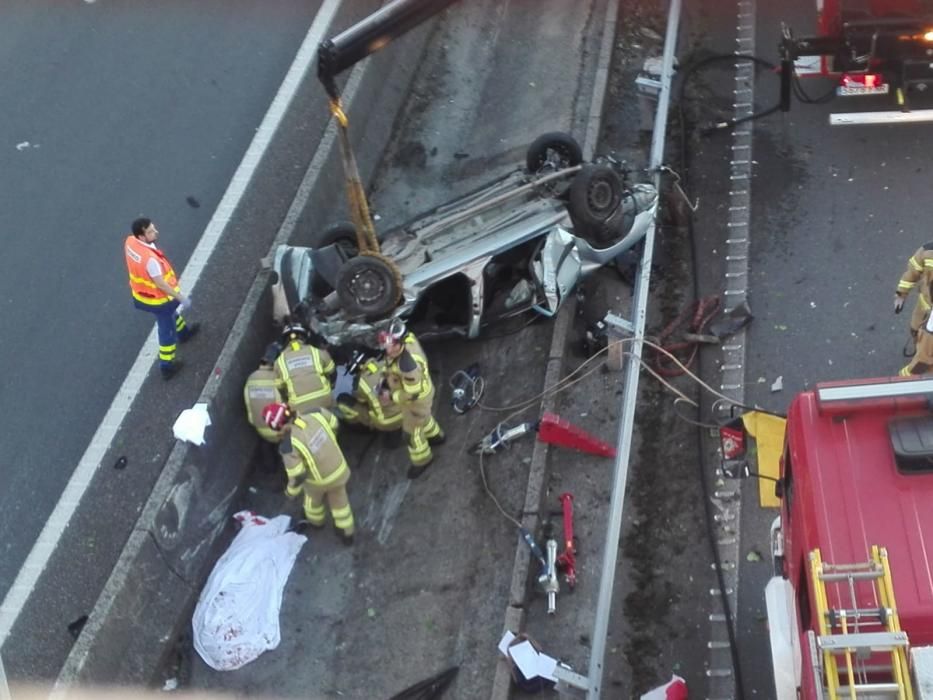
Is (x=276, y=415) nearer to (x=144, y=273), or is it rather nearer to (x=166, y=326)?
(x=166, y=326)

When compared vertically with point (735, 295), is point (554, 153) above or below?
above

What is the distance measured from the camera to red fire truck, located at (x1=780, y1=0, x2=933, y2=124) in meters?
9.98

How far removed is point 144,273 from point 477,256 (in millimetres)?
2551

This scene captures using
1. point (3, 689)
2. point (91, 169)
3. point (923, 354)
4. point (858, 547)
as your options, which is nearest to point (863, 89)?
point (923, 354)

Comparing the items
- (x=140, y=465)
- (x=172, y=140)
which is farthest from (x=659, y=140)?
(x=140, y=465)

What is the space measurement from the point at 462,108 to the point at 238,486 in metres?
5.02

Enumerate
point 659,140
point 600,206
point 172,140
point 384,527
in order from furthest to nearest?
1. point 172,140
2. point 659,140
3. point 600,206
4. point 384,527

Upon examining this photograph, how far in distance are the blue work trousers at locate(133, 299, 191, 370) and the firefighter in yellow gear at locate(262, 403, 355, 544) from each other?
2.87 feet

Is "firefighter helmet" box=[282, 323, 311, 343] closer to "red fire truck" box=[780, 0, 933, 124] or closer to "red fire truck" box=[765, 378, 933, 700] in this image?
"red fire truck" box=[765, 378, 933, 700]

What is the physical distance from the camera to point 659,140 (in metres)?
10.3

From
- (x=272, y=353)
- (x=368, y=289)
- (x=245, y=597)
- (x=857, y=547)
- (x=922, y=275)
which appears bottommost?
(x=245, y=597)

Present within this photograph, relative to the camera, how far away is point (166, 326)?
28.4ft

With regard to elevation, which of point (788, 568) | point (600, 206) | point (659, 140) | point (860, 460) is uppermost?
point (659, 140)

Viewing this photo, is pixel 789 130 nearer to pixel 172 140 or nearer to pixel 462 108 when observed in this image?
pixel 462 108
